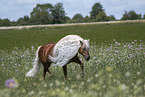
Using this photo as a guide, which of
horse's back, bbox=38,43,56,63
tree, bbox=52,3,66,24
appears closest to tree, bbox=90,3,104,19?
tree, bbox=52,3,66,24

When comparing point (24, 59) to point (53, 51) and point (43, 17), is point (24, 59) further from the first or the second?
point (43, 17)

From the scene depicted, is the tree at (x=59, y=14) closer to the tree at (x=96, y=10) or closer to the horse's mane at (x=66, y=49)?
the tree at (x=96, y=10)

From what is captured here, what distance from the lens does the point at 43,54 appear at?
5.34 m

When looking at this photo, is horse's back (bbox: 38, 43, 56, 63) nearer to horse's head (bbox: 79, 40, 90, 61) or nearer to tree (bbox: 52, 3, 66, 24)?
horse's head (bbox: 79, 40, 90, 61)

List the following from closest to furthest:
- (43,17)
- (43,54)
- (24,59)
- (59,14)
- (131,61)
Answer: (43,54) → (131,61) → (24,59) → (43,17) → (59,14)

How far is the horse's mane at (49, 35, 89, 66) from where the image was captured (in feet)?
15.3

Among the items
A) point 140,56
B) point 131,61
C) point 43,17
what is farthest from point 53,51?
point 43,17

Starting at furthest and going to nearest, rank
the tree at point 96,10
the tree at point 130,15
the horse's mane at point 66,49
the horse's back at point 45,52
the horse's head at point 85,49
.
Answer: the tree at point 96,10 < the tree at point 130,15 < the horse's back at point 45,52 < the horse's mane at point 66,49 < the horse's head at point 85,49

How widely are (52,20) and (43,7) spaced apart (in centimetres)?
1698

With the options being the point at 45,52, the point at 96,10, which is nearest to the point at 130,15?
the point at 96,10

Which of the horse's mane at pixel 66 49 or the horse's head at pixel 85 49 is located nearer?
the horse's head at pixel 85 49

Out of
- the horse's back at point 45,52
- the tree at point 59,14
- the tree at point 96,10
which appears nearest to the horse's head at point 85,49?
the horse's back at point 45,52

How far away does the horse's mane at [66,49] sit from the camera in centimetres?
465

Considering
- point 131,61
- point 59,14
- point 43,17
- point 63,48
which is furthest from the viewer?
point 59,14
